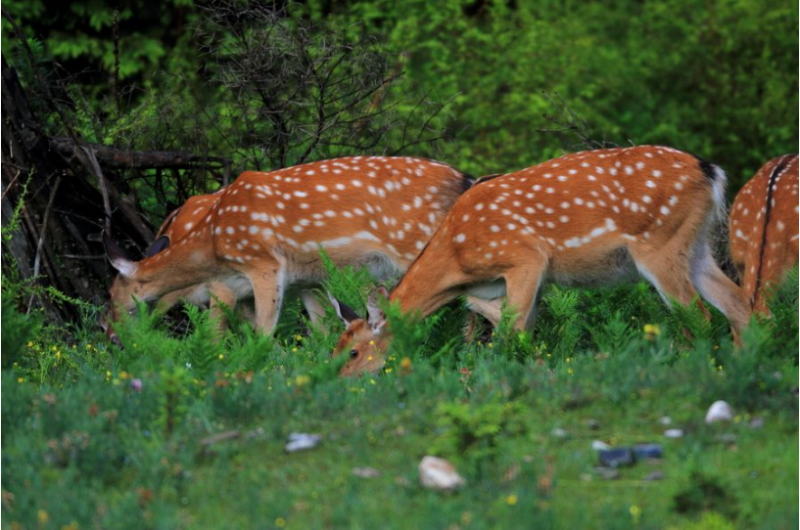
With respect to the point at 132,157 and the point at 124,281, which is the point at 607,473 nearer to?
the point at 124,281

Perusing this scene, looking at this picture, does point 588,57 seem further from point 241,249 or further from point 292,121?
point 241,249

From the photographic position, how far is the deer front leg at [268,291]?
9109 mm

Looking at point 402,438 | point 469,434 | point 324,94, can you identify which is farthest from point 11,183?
point 469,434

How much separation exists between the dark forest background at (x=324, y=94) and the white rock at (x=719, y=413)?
3606mm

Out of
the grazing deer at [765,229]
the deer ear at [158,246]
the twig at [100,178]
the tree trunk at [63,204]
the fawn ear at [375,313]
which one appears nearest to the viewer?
the fawn ear at [375,313]

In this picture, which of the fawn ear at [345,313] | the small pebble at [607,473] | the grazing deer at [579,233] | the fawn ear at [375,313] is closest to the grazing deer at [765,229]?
the grazing deer at [579,233]

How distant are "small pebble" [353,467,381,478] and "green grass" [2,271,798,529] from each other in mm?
31

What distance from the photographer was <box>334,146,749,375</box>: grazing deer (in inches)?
316

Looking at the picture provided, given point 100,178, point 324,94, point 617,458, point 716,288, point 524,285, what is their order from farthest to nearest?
1. point 324,94
2. point 100,178
3. point 716,288
4. point 524,285
5. point 617,458

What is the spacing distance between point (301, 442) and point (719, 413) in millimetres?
1650

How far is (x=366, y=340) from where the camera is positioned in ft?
25.3

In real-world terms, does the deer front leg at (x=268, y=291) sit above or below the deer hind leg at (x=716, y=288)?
below

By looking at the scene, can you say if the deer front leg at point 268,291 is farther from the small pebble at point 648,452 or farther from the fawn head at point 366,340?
the small pebble at point 648,452

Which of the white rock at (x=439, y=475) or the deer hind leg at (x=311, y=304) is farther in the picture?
the deer hind leg at (x=311, y=304)
